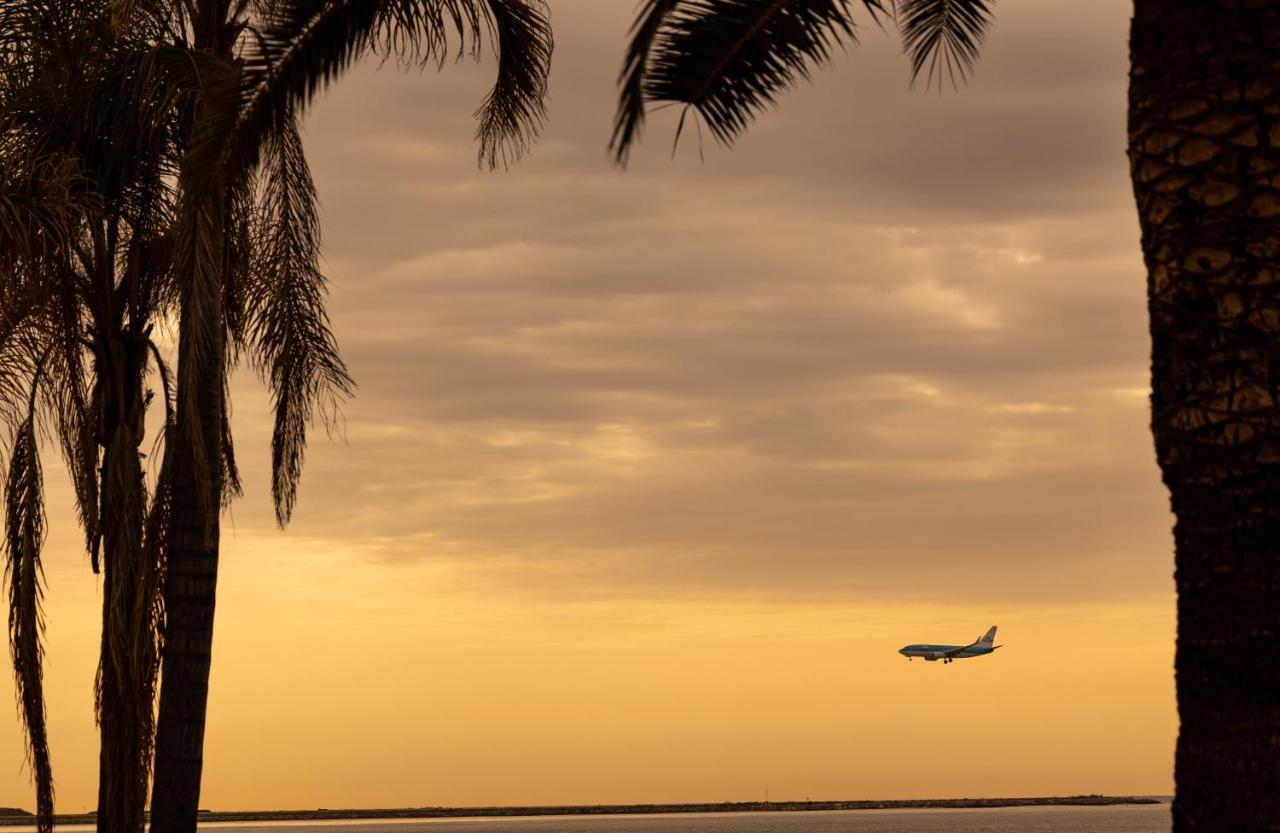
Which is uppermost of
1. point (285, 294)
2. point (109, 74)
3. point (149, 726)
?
point (109, 74)

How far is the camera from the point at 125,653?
63.6 ft

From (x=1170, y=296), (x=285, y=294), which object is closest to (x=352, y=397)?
(x=285, y=294)

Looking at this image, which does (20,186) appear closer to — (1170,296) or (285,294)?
(285,294)

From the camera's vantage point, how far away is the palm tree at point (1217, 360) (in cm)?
884

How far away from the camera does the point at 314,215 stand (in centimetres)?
2022

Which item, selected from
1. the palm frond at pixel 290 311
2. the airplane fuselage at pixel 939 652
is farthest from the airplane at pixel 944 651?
the palm frond at pixel 290 311

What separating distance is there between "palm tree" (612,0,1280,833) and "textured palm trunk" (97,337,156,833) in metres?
13.5

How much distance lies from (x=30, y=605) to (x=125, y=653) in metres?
2.02

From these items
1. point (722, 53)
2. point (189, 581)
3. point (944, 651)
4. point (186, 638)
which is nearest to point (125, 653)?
point (186, 638)

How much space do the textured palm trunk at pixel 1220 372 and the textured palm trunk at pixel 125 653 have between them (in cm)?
1354

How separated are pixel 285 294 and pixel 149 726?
5496mm

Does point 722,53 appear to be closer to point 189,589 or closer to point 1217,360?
point 1217,360

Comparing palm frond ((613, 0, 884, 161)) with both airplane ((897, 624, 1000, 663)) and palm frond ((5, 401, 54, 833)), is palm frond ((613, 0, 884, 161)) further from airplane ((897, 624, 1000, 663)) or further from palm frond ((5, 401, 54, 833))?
airplane ((897, 624, 1000, 663))

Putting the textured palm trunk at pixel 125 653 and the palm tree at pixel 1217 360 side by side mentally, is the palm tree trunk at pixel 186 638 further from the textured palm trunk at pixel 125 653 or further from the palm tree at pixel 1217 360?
the palm tree at pixel 1217 360
